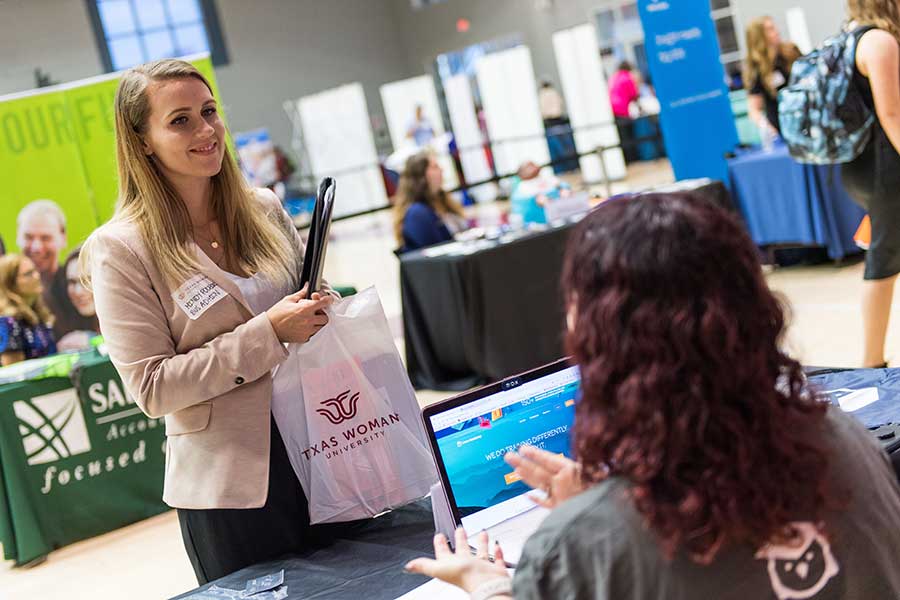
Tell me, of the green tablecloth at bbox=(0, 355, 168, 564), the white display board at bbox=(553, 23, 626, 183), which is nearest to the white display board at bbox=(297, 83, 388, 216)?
the white display board at bbox=(553, 23, 626, 183)

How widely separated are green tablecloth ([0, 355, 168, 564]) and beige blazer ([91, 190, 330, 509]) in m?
2.82

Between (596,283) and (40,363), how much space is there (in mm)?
4022

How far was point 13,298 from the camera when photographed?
5.01m

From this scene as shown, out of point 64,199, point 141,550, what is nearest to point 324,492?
point 141,550

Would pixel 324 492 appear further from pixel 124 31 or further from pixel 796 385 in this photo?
pixel 124 31

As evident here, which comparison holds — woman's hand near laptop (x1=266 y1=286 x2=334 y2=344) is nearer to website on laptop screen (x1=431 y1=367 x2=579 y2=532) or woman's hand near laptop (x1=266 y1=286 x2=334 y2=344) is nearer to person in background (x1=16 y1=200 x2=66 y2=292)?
website on laptop screen (x1=431 y1=367 x2=579 y2=532)

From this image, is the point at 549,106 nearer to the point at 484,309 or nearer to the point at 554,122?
the point at 554,122

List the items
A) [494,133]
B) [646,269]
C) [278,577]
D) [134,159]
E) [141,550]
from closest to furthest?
1. [646,269]
2. [278,577]
3. [134,159]
4. [141,550]
5. [494,133]

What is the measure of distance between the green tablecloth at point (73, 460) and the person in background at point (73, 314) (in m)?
→ 1.19

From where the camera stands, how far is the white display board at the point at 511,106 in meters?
13.7

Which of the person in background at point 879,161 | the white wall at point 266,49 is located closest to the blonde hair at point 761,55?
the person in background at point 879,161

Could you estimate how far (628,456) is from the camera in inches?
37.7

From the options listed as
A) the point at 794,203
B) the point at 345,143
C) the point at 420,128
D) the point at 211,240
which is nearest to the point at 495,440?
the point at 211,240

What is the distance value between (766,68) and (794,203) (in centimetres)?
94
